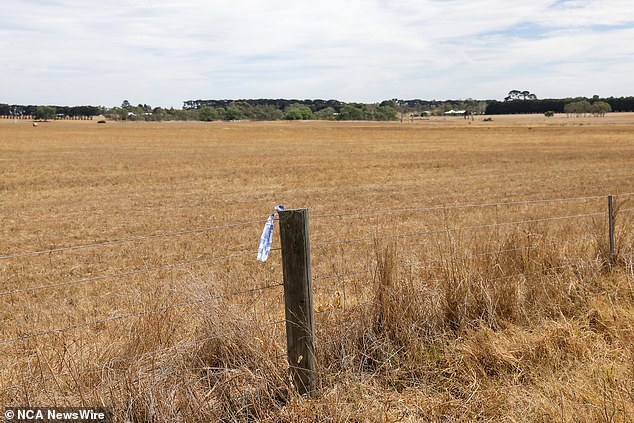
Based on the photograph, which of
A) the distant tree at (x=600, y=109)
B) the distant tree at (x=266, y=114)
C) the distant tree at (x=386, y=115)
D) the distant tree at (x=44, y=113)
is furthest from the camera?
the distant tree at (x=44, y=113)

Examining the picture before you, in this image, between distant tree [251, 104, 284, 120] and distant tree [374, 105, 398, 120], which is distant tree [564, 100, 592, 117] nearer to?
distant tree [374, 105, 398, 120]

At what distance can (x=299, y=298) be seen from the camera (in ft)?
13.6

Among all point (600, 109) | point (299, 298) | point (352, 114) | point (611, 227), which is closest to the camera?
point (299, 298)

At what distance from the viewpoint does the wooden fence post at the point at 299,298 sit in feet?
13.4

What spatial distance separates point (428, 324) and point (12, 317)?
5911 millimetres

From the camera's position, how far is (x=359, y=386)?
423cm

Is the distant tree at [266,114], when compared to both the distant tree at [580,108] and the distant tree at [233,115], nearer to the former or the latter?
the distant tree at [233,115]

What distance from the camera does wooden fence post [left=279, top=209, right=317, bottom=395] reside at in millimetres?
4090

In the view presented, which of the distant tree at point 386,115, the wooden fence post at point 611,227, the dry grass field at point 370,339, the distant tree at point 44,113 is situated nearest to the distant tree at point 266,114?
the distant tree at point 386,115

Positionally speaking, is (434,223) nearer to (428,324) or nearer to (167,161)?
(428,324)

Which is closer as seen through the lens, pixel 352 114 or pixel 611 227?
pixel 611 227

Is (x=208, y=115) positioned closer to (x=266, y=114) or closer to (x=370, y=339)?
(x=266, y=114)

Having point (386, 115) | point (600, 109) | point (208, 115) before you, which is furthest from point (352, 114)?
point (600, 109)

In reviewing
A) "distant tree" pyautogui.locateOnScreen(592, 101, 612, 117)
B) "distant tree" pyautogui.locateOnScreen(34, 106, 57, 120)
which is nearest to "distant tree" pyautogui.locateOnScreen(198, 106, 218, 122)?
"distant tree" pyautogui.locateOnScreen(34, 106, 57, 120)
